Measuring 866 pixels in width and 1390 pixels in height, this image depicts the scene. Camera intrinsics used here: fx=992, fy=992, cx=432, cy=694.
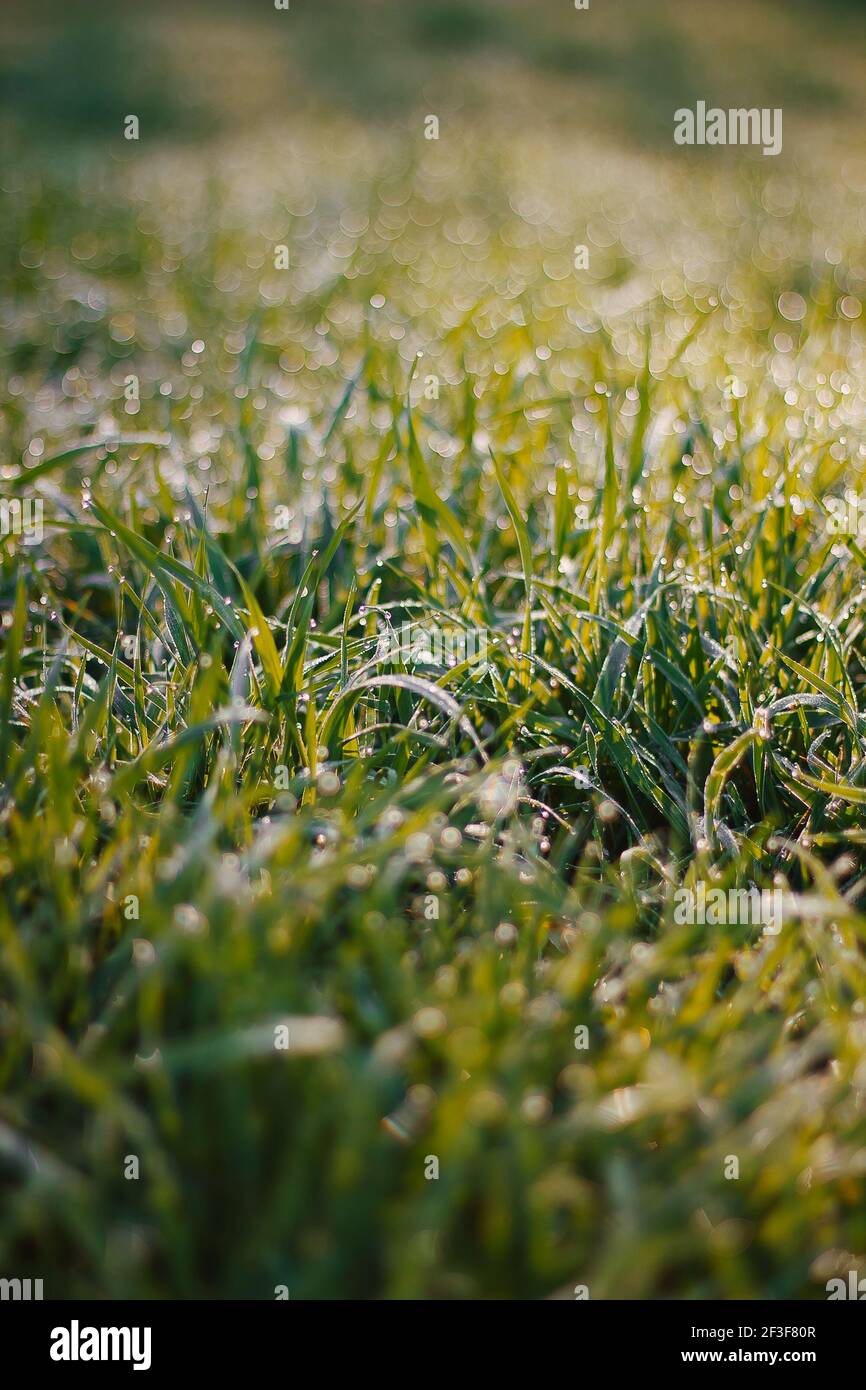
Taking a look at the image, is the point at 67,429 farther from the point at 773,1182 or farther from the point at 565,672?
the point at 773,1182

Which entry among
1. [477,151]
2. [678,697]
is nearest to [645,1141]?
[678,697]

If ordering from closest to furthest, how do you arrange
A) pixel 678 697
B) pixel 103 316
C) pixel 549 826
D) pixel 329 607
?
pixel 549 826, pixel 678 697, pixel 329 607, pixel 103 316

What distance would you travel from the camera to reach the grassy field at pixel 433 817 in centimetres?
81

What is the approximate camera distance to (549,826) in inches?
54.0

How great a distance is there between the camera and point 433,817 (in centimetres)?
115

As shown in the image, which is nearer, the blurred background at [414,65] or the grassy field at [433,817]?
the grassy field at [433,817]

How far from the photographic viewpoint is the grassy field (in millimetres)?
810

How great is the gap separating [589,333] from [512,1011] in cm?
244
